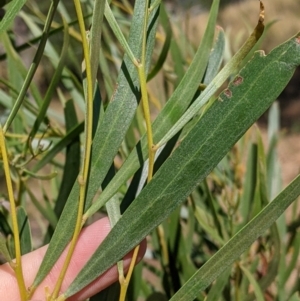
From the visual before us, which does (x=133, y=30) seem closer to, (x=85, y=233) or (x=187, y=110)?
(x=187, y=110)

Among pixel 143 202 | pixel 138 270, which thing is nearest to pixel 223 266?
pixel 143 202

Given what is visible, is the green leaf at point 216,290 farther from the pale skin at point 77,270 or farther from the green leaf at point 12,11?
the green leaf at point 12,11

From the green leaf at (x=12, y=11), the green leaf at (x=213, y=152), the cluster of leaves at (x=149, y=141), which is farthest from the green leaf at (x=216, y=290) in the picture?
the green leaf at (x=12, y=11)

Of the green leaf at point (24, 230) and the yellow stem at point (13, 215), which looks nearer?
the yellow stem at point (13, 215)

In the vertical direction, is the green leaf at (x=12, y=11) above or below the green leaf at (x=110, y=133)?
above

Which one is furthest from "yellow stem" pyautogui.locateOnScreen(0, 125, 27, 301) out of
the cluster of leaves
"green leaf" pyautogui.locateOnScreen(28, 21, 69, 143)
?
"green leaf" pyautogui.locateOnScreen(28, 21, 69, 143)

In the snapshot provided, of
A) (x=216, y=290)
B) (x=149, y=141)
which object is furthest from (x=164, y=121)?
(x=216, y=290)

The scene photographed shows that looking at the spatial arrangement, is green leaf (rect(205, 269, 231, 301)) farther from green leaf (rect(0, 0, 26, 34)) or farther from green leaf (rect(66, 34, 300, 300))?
green leaf (rect(0, 0, 26, 34))
